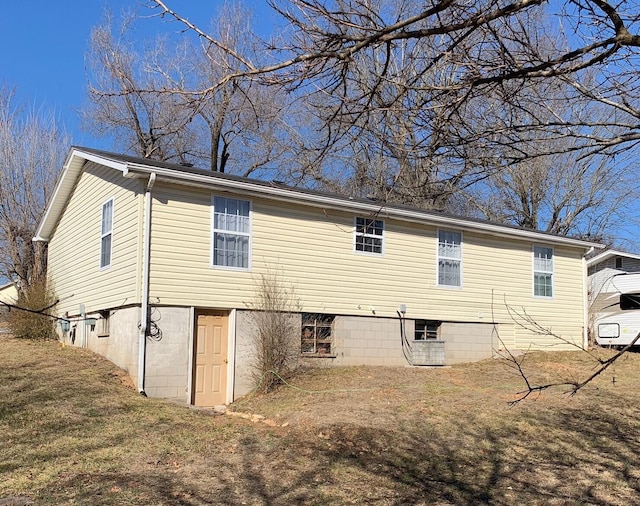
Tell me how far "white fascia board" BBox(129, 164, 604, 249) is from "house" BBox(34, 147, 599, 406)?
4 cm

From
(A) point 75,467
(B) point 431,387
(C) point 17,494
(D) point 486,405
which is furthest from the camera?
(B) point 431,387

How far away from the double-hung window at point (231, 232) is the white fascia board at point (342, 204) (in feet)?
1.22

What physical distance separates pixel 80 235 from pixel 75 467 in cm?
985

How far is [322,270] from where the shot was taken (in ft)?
50.1

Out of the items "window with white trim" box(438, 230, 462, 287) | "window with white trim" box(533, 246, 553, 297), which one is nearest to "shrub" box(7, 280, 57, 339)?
"window with white trim" box(438, 230, 462, 287)

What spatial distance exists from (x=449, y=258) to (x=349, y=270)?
3.35 m

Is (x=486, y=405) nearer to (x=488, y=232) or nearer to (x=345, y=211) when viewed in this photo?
(x=345, y=211)

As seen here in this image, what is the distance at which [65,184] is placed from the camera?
58.3ft

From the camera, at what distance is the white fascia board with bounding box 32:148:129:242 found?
14.9 metres

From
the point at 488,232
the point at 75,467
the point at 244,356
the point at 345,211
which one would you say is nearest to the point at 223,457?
the point at 75,467

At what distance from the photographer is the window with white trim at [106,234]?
47.6 ft

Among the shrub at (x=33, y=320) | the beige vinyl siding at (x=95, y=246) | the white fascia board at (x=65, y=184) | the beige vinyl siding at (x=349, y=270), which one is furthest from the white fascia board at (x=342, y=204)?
the shrub at (x=33, y=320)

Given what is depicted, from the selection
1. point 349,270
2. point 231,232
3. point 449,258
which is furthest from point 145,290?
point 449,258

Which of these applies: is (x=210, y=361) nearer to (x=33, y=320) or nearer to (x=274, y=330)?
(x=274, y=330)
